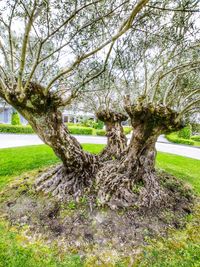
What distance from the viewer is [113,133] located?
6941 mm

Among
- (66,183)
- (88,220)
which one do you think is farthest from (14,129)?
(88,220)

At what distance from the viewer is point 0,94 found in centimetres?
383

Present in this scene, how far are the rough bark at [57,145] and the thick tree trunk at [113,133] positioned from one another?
1288 millimetres

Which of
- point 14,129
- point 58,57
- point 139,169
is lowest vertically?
point 139,169

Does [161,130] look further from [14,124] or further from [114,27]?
[14,124]

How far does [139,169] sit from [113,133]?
220 centimetres

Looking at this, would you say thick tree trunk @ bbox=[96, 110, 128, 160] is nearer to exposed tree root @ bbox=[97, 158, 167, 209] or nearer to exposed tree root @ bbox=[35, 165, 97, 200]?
exposed tree root @ bbox=[97, 158, 167, 209]

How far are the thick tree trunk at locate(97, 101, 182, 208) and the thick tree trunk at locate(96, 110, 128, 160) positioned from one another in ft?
4.50

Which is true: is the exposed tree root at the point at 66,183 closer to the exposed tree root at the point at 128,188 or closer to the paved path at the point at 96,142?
the exposed tree root at the point at 128,188

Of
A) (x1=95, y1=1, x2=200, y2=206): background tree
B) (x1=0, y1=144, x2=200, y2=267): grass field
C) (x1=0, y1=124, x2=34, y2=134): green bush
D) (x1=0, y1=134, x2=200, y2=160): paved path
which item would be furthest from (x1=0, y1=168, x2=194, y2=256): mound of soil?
(x1=0, y1=124, x2=34, y2=134): green bush

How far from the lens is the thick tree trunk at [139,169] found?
13.6 feet

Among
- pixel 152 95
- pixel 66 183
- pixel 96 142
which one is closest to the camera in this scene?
pixel 152 95

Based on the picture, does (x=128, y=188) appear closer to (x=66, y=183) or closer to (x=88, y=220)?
(x=88, y=220)

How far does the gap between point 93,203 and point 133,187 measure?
1109mm
